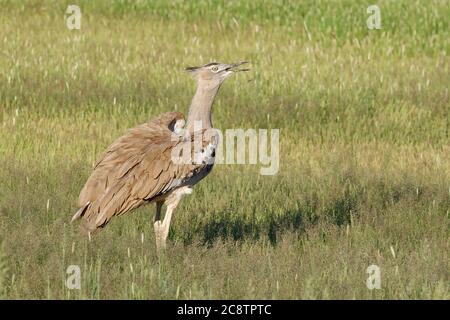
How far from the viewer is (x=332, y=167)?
30.6 ft

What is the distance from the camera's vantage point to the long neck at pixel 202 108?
7617mm

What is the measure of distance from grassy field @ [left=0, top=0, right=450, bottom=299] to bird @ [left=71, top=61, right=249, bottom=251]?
0.22 m

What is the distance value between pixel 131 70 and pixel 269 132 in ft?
8.84

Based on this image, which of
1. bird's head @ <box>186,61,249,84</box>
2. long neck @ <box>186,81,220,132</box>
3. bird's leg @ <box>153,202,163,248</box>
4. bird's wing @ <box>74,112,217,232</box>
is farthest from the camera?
bird's head @ <box>186,61,249,84</box>

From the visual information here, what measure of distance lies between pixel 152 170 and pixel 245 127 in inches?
150

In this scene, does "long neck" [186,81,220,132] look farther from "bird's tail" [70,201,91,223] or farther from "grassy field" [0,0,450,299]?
"bird's tail" [70,201,91,223]

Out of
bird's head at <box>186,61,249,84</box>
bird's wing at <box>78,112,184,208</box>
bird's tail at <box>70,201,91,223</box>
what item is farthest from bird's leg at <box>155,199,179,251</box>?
bird's head at <box>186,61,249,84</box>

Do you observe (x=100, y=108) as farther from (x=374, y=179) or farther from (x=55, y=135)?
(x=374, y=179)

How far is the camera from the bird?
7120 millimetres

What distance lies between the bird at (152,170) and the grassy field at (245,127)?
22 centimetres

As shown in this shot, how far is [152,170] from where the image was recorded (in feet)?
23.8

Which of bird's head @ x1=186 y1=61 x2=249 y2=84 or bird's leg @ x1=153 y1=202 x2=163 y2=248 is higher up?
bird's head @ x1=186 y1=61 x2=249 y2=84

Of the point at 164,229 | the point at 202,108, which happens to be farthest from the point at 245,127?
the point at 164,229

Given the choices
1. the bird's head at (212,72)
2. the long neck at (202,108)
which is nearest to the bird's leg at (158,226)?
the long neck at (202,108)
